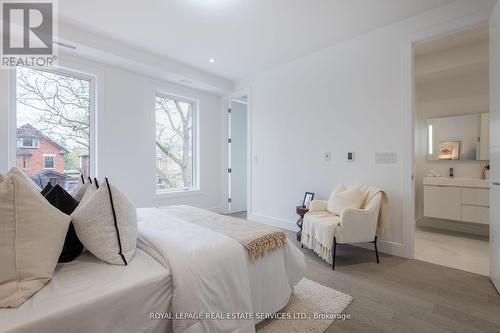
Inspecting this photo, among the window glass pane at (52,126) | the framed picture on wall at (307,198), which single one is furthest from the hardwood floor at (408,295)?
the window glass pane at (52,126)

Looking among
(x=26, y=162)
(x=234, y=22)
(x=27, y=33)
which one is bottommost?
(x=26, y=162)

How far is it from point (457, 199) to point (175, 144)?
15.3 feet

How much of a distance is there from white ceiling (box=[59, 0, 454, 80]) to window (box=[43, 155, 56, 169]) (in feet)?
5.53

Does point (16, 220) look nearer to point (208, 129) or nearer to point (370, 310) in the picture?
point (370, 310)

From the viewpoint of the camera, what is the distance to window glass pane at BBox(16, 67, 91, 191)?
2.88 m

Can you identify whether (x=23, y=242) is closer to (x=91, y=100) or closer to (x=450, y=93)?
(x=91, y=100)

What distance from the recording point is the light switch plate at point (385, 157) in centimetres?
278

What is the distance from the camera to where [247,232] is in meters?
1.61

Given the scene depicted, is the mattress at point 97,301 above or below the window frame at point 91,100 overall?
below

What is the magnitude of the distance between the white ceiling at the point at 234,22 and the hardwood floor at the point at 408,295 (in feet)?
8.95

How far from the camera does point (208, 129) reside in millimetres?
4840

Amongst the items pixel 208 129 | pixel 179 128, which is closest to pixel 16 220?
pixel 179 128

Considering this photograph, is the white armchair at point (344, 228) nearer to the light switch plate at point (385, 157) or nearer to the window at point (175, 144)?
the light switch plate at point (385, 157)

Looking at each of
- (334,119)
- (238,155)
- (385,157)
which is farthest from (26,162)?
(385,157)
